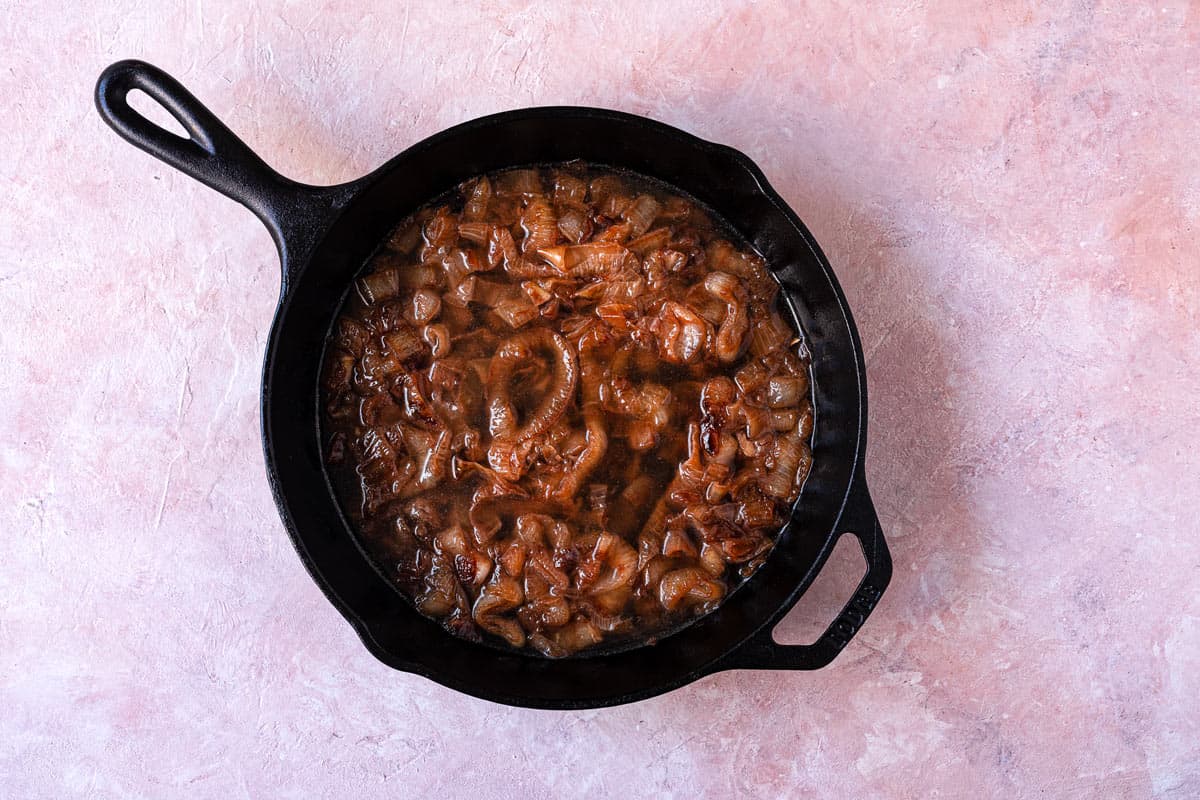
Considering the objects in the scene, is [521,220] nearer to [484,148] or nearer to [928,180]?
[484,148]

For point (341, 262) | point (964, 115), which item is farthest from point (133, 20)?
point (964, 115)

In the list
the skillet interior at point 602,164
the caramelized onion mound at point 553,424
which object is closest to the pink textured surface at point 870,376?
the skillet interior at point 602,164

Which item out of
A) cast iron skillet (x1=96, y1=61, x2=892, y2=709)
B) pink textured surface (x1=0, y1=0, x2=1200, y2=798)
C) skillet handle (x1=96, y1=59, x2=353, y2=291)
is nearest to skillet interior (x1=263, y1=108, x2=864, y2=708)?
cast iron skillet (x1=96, y1=61, x2=892, y2=709)

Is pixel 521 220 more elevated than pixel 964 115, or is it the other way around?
pixel 521 220

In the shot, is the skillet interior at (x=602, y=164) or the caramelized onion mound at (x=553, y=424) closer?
the skillet interior at (x=602, y=164)

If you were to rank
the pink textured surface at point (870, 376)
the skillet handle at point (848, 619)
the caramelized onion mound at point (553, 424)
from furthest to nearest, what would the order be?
1. the pink textured surface at point (870, 376)
2. the caramelized onion mound at point (553, 424)
3. the skillet handle at point (848, 619)

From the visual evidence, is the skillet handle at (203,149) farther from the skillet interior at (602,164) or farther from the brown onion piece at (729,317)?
the brown onion piece at (729,317)

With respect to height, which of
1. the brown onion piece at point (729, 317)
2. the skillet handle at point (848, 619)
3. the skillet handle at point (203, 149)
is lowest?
the skillet handle at point (848, 619)

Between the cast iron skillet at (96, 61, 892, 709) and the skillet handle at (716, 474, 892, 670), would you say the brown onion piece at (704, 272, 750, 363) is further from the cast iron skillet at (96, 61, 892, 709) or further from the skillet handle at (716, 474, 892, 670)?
the skillet handle at (716, 474, 892, 670)
